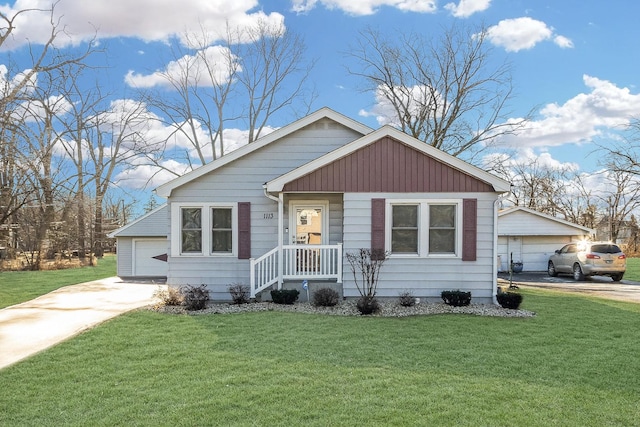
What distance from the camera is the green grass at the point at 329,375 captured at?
436cm

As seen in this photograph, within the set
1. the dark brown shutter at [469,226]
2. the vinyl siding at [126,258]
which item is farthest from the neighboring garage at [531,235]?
the vinyl siding at [126,258]

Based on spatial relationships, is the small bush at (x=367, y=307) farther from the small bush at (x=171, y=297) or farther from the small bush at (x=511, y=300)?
the small bush at (x=171, y=297)

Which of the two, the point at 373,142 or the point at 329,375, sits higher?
the point at 373,142

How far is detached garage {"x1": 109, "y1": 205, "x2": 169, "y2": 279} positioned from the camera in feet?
59.5

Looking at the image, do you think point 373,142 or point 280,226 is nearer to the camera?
point 373,142

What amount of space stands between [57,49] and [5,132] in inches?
170

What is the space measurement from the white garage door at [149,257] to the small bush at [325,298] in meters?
10.2

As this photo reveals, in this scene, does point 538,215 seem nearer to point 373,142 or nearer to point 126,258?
point 373,142

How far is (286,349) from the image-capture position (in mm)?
6633

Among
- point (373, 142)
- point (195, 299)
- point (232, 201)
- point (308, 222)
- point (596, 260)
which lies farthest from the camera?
point (596, 260)

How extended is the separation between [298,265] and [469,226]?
431cm

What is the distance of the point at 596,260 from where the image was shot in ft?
60.7

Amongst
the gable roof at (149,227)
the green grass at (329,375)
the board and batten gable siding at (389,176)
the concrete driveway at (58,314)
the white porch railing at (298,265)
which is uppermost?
the board and batten gable siding at (389,176)

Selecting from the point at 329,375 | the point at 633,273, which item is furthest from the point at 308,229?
the point at 633,273
